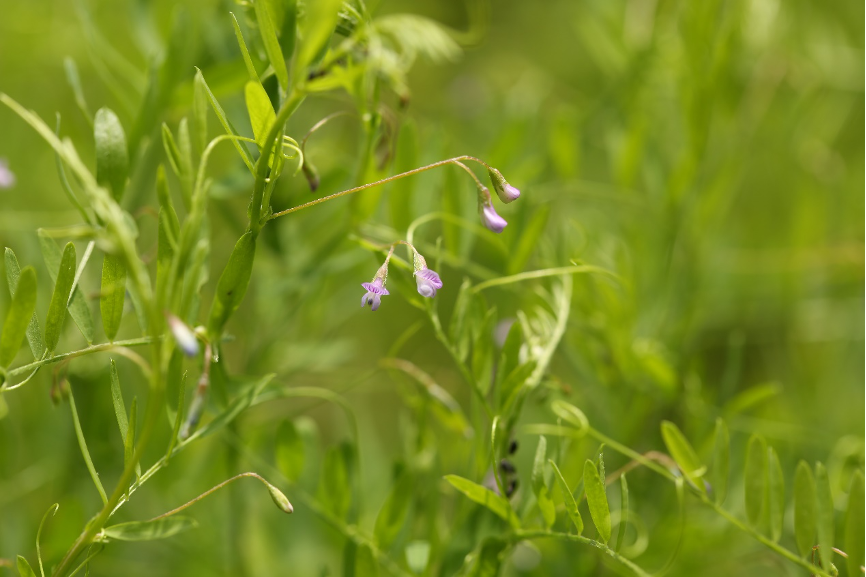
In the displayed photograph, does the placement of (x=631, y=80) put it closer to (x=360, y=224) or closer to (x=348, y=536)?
(x=360, y=224)

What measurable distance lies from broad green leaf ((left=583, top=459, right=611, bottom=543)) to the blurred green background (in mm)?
89

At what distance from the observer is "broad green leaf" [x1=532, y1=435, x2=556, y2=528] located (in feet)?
1.37

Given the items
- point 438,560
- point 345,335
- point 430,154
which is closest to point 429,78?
point 345,335

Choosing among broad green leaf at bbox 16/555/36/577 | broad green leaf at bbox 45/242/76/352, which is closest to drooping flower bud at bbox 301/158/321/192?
broad green leaf at bbox 45/242/76/352

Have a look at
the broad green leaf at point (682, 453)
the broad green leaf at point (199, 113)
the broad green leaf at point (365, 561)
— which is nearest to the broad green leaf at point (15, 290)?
the broad green leaf at point (199, 113)

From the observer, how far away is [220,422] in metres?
0.42

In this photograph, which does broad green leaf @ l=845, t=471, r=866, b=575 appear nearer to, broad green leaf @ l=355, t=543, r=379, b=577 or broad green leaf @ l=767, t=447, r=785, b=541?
broad green leaf @ l=767, t=447, r=785, b=541

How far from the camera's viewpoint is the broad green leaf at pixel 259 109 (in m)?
0.37

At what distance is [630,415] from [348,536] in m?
0.28

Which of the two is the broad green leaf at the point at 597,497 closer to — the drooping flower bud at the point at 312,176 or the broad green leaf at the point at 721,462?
the broad green leaf at the point at 721,462

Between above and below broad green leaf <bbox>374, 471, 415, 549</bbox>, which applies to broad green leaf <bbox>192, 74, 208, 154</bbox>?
above

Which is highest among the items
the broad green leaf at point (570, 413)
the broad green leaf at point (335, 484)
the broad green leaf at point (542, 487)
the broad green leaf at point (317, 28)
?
the broad green leaf at point (317, 28)

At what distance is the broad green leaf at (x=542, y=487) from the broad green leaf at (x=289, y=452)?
18 centimetres

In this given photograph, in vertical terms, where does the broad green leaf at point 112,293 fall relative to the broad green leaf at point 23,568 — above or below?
above
